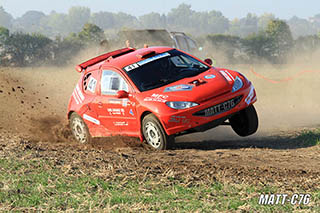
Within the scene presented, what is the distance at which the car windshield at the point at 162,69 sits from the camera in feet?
28.9

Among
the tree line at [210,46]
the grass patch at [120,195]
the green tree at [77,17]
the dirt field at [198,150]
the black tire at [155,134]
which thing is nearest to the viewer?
the grass patch at [120,195]

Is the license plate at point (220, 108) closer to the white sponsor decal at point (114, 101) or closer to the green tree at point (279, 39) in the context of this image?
the white sponsor decal at point (114, 101)

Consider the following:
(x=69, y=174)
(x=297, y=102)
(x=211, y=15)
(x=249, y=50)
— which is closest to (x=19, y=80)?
(x=297, y=102)

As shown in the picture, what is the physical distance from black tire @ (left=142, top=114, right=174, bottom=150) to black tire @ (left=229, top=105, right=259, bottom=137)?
1539mm

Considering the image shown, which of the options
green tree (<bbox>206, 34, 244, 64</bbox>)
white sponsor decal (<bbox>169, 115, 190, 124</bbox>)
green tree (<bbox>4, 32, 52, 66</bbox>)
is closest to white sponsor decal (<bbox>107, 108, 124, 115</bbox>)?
white sponsor decal (<bbox>169, 115, 190, 124</bbox>)

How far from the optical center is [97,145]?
9.59 m

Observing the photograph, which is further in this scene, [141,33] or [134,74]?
[141,33]

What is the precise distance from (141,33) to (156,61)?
9578 mm

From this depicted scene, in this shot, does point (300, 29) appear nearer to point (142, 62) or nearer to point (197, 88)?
point (142, 62)

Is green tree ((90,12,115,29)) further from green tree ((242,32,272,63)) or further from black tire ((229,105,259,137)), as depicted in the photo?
black tire ((229,105,259,137))

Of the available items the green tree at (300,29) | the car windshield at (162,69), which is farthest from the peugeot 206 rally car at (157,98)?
the green tree at (300,29)

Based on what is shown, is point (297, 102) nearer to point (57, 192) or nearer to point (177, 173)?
point (177, 173)

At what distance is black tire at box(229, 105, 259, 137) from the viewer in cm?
897

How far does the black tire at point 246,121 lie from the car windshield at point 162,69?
3.42 ft
